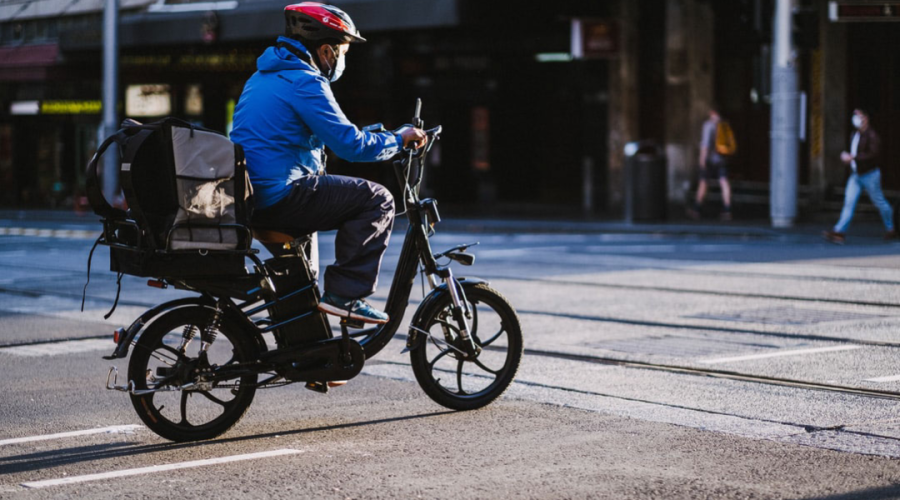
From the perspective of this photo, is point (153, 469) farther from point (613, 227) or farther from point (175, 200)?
point (613, 227)

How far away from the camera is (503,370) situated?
6871 mm

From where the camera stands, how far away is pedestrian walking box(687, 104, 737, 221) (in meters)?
23.6

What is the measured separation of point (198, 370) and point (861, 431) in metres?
2.83

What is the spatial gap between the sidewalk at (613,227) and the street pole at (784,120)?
1.15 ft

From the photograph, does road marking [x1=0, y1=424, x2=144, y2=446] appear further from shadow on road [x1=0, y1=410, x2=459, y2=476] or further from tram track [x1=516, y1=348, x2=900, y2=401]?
tram track [x1=516, y1=348, x2=900, y2=401]

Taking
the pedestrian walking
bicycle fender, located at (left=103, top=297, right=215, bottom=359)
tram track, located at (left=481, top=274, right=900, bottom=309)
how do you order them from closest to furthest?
bicycle fender, located at (left=103, top=297, right=215, bottom=359), tram track, located at (left=481, top=274, right=900, bottom=309), the pedestrian walking

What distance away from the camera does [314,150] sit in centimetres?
622

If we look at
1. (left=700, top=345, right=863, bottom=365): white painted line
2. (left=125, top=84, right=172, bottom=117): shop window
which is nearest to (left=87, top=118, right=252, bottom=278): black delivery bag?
(left=700, top=345, right=863, bottom=365): white painted line

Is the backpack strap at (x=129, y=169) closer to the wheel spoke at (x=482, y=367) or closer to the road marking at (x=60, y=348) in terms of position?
the wheel spoke at (x=482, y=367)

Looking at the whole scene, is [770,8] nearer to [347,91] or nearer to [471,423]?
[347,91]

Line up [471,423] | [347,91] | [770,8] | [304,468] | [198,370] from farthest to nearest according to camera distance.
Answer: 1. [347,91]
2. [770,8]
3. [471,423]
4. [198,370]
5. [304,468]

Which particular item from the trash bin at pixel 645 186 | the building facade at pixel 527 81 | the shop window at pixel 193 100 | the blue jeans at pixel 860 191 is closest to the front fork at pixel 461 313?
the blue jeans at pixel 860 191

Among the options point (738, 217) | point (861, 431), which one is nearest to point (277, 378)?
point (861, 431)

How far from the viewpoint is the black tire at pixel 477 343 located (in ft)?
21.6
